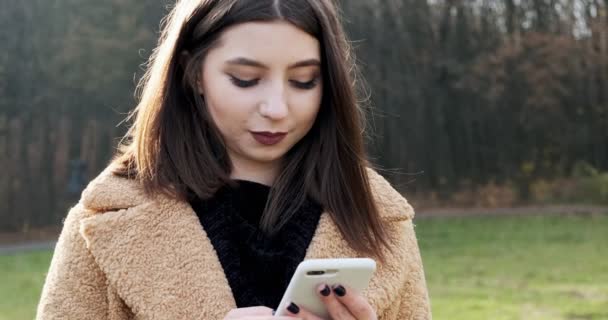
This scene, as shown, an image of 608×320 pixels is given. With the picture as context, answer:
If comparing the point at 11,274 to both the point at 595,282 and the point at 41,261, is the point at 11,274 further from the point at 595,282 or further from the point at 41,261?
the point at 595,282

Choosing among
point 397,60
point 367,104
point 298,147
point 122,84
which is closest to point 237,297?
point 298,147

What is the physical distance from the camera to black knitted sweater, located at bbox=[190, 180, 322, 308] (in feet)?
6.91

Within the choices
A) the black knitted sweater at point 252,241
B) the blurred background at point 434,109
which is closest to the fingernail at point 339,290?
the black knitted sweater at point 252,241

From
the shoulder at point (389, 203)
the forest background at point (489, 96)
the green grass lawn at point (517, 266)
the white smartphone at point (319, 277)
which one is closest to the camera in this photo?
the white smartphone at point (319, 277)

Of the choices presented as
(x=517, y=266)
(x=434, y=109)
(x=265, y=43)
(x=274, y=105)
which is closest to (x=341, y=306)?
(x=274, y=105)

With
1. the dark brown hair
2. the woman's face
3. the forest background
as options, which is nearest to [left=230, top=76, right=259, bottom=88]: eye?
the woman's face

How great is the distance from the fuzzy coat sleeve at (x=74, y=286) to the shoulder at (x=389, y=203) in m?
0.63

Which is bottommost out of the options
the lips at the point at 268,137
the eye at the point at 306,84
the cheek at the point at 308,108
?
the lips at the point at 268,137

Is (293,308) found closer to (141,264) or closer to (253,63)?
(141,264)

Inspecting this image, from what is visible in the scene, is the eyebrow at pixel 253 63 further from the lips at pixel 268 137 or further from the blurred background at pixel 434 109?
the blurred background at pixel 434 109

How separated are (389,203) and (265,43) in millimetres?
493

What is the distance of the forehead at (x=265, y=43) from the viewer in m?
2.03

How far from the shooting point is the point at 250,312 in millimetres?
1902

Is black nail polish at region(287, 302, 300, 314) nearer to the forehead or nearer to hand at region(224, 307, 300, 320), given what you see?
hand at region(224, 307, 300, 320)
